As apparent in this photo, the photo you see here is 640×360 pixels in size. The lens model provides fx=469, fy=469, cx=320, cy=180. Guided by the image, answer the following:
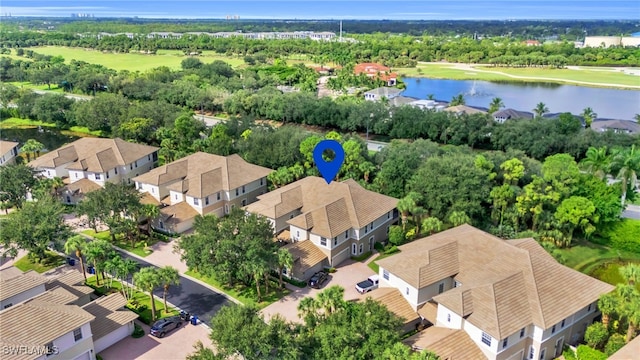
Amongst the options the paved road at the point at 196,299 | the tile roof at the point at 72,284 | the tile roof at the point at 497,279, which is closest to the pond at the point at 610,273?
the tile roof at the point at 497,279

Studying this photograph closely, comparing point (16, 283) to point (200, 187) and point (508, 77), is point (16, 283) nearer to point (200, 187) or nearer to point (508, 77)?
point (200, 187)

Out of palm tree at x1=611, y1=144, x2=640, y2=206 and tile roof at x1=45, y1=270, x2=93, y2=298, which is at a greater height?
palm tree at x1=611, y1=144, x2=640, y2=206

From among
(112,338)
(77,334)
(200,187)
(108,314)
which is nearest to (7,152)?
(200,187)

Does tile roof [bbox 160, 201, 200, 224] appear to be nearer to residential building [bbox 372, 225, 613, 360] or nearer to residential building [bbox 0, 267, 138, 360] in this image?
residential building [bbox 0, 267, 138, 360]

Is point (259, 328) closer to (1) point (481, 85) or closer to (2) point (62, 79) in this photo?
(2) point (62, 79)

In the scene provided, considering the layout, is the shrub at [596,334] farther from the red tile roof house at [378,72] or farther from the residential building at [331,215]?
the red tile roof house at [378,72]

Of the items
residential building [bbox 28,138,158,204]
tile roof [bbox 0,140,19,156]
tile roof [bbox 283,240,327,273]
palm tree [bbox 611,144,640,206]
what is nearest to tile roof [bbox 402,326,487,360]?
tile roof [bbox 283,240,327,273]

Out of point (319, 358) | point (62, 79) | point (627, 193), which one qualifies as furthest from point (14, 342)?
point (62, 79)
